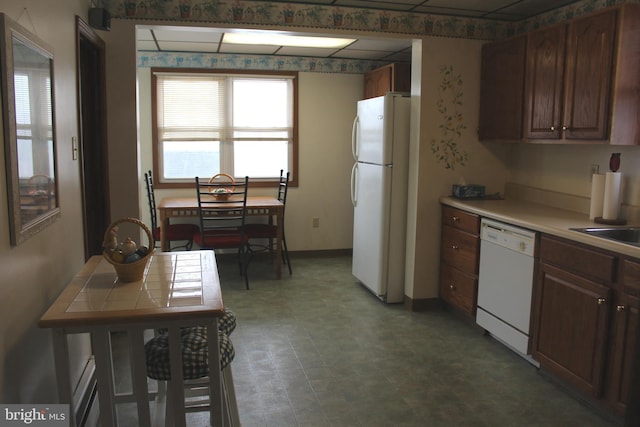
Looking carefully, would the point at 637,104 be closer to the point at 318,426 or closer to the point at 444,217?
the point at 444,217

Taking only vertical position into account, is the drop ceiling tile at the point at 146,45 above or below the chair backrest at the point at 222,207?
above

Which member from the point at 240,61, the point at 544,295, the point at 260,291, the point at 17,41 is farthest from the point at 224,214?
the point at 17,41

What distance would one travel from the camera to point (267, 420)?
2.57 metres

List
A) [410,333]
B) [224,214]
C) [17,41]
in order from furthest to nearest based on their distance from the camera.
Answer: [224,214], [410,333], [17,41]

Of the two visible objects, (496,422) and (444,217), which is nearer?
(496,422)

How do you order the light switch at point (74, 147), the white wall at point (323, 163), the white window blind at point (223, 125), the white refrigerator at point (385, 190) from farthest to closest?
the white wall at point (323, 163), the white window blind at point (223, 125), the white refrigerator at point (385, 190), the light switch at point (74, 147)

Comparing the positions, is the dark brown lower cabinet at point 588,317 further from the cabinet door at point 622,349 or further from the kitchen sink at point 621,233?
the kitchen sink at point 621,233

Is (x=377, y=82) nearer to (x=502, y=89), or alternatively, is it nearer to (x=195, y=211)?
(x=502, y=89)

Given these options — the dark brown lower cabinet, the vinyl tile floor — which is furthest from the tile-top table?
the dark brown lower cabinet

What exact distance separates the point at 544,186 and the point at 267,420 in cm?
269

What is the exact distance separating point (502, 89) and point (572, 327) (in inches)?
73.4

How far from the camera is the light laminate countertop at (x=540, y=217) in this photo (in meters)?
2.54

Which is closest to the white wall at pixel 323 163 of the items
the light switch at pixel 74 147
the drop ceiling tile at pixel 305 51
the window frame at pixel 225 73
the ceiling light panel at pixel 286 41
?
the window frame at pixel 225 73

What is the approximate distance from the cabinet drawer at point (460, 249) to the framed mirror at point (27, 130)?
2.66m
